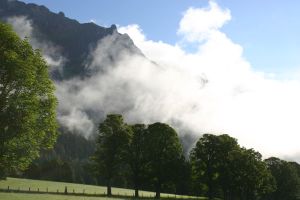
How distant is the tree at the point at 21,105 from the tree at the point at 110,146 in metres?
47.6

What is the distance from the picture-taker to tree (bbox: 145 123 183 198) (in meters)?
104

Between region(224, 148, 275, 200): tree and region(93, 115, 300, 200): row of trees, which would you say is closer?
region(93, 115, 300, 200): row of trees

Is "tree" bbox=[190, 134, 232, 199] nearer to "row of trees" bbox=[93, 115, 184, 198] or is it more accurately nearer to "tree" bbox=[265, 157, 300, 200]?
"row of trees" bbox=[93, 115, 184, 198]

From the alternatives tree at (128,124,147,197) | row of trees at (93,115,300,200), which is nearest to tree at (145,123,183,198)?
row of trees at (93,115,300,200)

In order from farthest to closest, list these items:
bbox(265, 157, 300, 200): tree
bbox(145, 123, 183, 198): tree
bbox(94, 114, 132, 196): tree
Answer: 1. bbox(265, 157, 300, 200): tree
2. bbox(145, 123, 183, 198): tree
3. bbox(94, 114, 132, 196): tree

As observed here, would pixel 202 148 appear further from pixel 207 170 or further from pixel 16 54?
pixel 16 54

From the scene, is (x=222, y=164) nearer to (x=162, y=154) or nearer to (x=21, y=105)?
(x=162, y=154)

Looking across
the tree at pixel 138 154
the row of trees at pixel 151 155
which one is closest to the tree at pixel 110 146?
the row of trees at pixel 151 155

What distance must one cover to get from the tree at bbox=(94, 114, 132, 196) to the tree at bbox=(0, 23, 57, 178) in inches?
1874

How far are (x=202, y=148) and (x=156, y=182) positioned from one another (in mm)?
17043

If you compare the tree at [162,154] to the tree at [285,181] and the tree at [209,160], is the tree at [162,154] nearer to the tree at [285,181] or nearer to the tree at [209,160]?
the tree at [209,160]

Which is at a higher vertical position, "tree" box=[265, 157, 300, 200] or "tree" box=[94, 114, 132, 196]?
"tree" box=[94, 114, 132, 196]

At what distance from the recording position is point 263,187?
134875mm

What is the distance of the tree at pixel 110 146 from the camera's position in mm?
Answer: 97000
